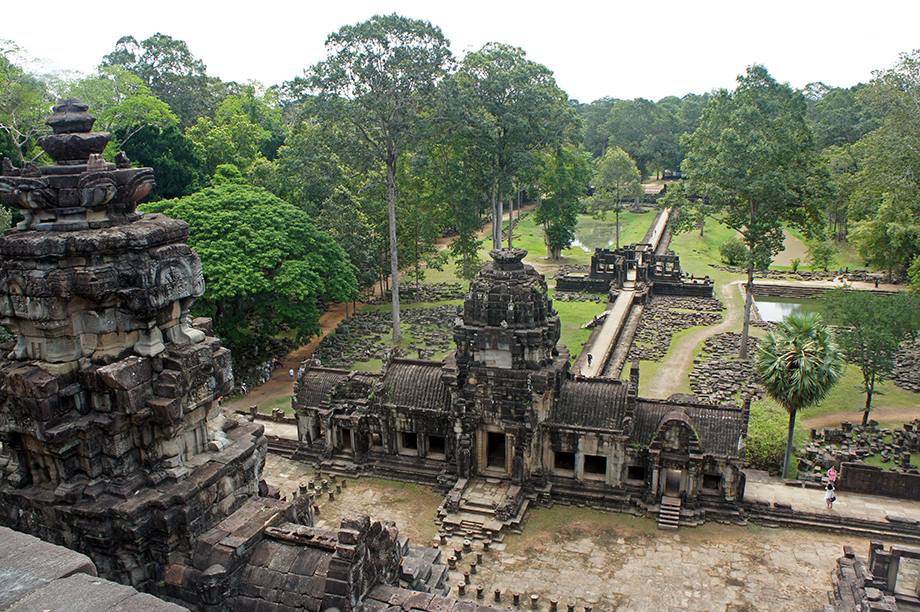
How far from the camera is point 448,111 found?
40531mm

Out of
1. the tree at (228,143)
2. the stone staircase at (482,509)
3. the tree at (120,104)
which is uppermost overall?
the tree at (120,104)

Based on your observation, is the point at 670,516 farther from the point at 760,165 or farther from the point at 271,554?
the point at 760,165

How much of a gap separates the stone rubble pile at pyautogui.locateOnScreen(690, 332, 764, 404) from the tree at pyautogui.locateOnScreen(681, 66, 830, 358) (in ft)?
20.5

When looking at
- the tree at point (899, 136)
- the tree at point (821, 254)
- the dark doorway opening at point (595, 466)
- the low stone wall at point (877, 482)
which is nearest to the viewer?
the low stone wall at point (877, 482)

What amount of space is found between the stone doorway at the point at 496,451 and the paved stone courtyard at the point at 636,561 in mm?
2392

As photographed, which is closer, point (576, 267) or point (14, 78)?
point (14, 78)

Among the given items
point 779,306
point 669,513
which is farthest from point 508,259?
point 779,306

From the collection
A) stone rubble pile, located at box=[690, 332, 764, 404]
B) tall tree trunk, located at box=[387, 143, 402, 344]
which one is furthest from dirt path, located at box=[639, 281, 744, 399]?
tall tree trunk, located at box=[387, 143, 402, 344]

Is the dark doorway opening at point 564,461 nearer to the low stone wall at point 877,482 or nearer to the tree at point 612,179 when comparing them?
the low stone wall at point 877,482

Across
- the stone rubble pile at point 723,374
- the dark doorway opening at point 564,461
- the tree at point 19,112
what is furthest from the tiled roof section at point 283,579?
the tree at point 19,112

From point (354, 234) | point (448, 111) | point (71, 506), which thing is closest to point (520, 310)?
point (71, 506)

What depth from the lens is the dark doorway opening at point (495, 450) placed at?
26625 mm

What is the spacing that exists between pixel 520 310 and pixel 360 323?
25305 millimetres

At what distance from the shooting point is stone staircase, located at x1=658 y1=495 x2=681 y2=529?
23.6 meters
